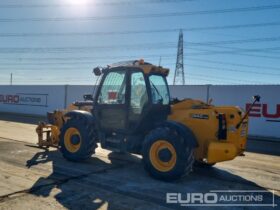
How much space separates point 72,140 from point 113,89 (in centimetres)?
165

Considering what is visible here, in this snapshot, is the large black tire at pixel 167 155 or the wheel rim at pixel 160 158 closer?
the large black tire at pixel 167 155

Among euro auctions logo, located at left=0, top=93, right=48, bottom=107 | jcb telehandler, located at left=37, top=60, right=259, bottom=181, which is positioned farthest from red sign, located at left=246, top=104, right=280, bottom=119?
euro auctions logo, located at left=0, top=93, right=48, bottom=107

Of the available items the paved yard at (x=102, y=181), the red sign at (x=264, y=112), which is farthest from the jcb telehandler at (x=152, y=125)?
the red sign at (x=264, y=112)

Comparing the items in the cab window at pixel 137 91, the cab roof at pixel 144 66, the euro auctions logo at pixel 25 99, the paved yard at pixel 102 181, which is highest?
the cab roof at pixel 144 66

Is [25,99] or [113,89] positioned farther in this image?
[25,99]

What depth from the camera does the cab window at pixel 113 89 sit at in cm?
782

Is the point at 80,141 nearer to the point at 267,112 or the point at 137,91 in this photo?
the point at 137,91

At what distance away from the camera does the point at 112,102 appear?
7.97 meters

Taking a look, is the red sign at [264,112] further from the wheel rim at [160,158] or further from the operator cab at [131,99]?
the wheel rim at [160,158]

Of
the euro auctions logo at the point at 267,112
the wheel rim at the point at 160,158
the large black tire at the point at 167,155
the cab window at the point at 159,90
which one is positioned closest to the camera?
the large black tire at the point at 167,155

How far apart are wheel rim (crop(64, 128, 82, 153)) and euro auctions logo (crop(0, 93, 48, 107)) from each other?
1649cm

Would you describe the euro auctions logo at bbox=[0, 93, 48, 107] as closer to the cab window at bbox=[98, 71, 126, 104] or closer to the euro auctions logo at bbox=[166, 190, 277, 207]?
the cab window at bbox=[98, 71, 126, 104]

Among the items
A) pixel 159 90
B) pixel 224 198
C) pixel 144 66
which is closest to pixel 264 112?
pixel 159 90

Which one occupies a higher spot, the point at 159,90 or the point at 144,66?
the point at 144,66
